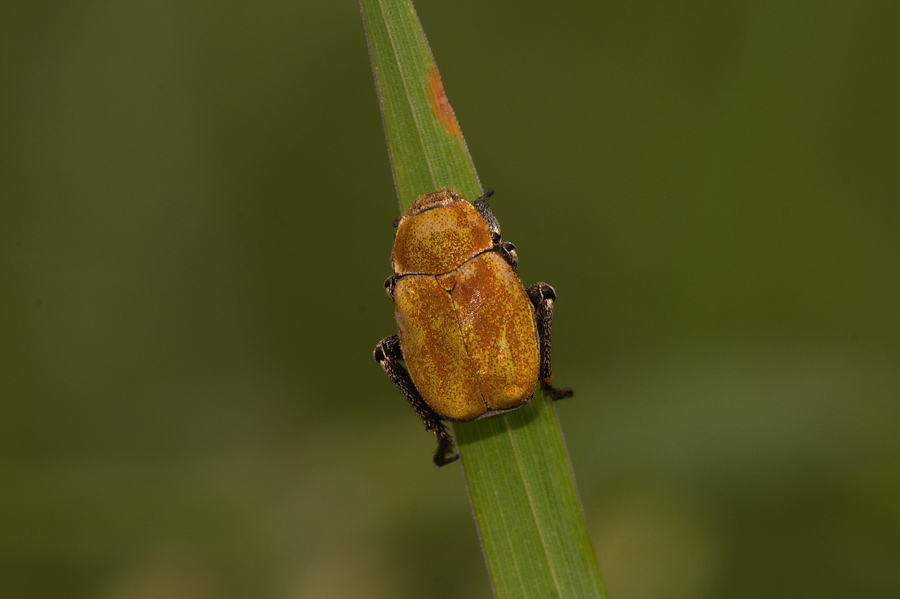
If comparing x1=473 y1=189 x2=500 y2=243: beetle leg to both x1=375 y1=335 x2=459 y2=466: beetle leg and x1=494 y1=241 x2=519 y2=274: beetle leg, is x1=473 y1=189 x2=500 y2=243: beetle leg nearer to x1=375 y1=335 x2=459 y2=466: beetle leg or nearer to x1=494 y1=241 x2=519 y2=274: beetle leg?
x1=494 y1=241 x2=519 y2=274: beetle leg

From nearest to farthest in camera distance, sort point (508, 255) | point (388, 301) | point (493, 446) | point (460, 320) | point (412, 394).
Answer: point (460, 320), point (493, 446), point (412, 394), point (508, 255), point (388, 301)

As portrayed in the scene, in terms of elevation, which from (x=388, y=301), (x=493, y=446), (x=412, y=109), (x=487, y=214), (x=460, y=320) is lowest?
(x=493, y=446)

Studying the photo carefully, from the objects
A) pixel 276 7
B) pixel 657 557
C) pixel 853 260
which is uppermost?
pixel 276 7

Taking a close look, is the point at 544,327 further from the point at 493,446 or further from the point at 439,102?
the point at 439,102

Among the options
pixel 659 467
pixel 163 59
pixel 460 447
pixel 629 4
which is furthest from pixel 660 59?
pixel 163 59

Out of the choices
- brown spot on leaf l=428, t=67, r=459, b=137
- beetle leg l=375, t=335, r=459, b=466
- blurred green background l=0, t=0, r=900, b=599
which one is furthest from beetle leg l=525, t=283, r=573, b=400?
blurred green background l=0, t=0, r=900, b=599

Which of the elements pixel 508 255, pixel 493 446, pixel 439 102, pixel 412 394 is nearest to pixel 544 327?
pixel 508 255

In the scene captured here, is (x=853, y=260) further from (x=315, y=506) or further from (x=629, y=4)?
(x=315, y=506)
